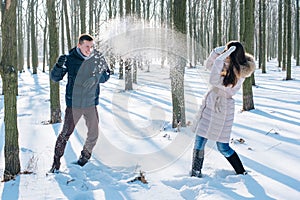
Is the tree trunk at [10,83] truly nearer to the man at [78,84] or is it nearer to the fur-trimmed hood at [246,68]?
the man at [78,84]

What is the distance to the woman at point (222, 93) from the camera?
11.7 ft

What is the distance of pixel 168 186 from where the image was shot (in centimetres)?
366

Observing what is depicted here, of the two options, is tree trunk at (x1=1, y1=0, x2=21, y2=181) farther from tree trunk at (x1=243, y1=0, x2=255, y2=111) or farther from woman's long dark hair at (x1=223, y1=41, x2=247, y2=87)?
tree trunk at (x1=243, y1=0, x2=255, y2=111)

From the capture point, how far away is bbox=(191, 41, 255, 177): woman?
3.55 meters

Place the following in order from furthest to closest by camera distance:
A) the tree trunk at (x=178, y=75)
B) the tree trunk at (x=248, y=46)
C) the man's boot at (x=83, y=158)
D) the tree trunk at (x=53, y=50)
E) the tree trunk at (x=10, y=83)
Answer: the tree trunk at (x=248, y=46) → the tree trunk at (x=53, y=50) → the tree trunk at (x=178, y=75) → the man's boot at (x=83, y=158) → the tree trunk at (x=10, y=83)

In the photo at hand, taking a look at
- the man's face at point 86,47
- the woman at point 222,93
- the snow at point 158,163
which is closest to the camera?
the snow at point 158,163

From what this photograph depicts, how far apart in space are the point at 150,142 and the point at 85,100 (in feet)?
6.23

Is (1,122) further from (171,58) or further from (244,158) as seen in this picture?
(244,158)

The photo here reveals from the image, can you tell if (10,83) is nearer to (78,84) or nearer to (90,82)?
(78,84)

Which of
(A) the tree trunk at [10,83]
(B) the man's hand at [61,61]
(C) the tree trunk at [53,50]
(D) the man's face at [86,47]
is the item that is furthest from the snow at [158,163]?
(D) the man's face at [86,47]

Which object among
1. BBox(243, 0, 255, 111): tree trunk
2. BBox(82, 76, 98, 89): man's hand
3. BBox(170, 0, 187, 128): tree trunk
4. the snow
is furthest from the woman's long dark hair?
BBox(243, 0, 255, 111): tree trunk

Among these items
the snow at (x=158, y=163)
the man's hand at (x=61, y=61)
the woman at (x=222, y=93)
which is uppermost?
the man's hand at (x=61, y=61)

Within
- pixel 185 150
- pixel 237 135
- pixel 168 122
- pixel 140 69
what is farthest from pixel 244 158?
pixel 140 69

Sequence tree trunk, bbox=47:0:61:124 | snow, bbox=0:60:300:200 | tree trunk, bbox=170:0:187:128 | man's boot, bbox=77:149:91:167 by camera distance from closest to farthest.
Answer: snow, bbox=0:60:300:200, man's boot, bbox=77:149:91:167, tree trunk, bbox=170:0:187:128, tree trunk, bbox=47:0:61:124
